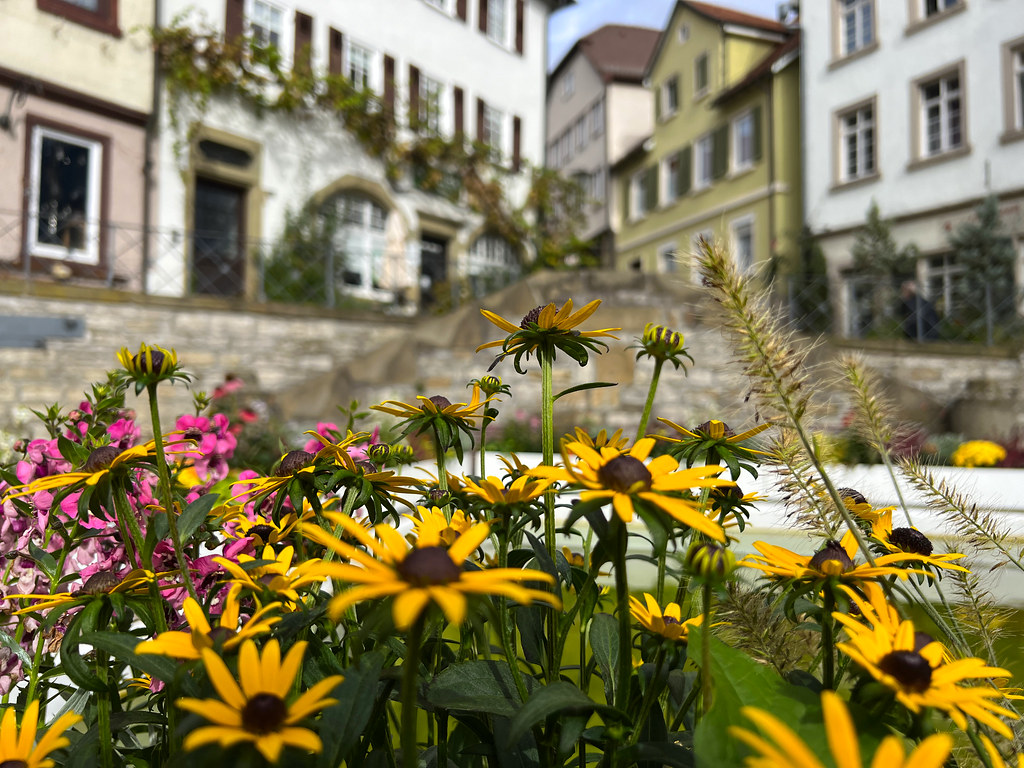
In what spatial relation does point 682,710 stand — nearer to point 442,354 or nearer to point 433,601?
point 433,601

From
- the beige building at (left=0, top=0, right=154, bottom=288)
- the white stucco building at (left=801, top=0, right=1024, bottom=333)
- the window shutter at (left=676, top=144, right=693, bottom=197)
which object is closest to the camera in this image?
the beige building at (left=0, top=0, right=154, bottom=288)

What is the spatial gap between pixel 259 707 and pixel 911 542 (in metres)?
0.69

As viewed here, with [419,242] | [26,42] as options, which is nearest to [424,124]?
[419,242]

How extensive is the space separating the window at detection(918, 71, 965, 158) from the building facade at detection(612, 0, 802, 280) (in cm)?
299

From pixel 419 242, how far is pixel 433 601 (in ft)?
45.9

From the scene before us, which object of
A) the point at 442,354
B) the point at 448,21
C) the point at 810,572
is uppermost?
the point at 448,21

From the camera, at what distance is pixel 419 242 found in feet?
46.2

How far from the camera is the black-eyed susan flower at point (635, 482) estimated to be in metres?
0.57

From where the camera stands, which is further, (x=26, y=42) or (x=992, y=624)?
(x=26, y=42)

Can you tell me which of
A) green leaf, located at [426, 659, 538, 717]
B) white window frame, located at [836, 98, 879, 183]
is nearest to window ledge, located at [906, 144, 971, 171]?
white window frame, located at [836, 98, 879, 183]

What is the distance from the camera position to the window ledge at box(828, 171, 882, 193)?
15.2 metres

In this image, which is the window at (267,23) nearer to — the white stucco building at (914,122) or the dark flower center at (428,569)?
the white stucco building at (914,122)

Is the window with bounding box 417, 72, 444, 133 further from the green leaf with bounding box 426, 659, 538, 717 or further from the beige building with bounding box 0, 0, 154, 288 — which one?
the green leaf with bounding box 426, 659, 538, 717

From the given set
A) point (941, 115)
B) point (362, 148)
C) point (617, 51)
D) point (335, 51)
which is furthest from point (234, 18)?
point (617, 51)
